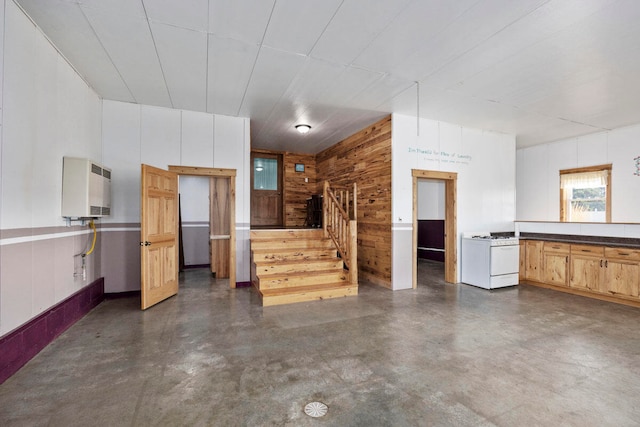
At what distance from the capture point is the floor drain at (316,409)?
80.1 inches

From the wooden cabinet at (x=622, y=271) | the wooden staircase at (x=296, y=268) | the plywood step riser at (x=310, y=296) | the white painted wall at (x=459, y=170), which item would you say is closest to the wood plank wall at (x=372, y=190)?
the white painted wall at (x=459, y=170)

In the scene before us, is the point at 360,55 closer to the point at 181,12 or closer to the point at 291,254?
the point at 181,12

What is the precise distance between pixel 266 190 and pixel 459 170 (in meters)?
5.13

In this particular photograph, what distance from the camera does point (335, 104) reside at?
502 cm

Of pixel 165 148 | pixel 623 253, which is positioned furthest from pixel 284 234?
pixel 623 253

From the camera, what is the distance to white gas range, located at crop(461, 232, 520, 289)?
5.55m

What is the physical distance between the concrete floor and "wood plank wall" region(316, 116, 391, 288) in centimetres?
155

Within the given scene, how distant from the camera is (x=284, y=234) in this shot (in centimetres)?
603

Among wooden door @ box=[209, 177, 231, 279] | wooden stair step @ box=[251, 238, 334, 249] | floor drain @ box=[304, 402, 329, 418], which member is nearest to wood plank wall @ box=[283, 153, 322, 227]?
wooden door @ box=[209, 177, 231, 279]

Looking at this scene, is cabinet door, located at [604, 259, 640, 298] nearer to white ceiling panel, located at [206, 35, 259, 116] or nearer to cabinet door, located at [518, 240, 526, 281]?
cabinet door, located at [518, 240, 526, 281]

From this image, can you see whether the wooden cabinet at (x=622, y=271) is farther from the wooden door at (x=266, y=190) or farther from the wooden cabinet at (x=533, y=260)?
the wooden door at (x=266, y=190)

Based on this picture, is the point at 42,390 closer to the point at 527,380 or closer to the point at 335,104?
the point at 527,380

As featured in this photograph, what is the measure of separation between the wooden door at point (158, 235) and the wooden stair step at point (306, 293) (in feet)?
4.91

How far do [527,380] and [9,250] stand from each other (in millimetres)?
4504
